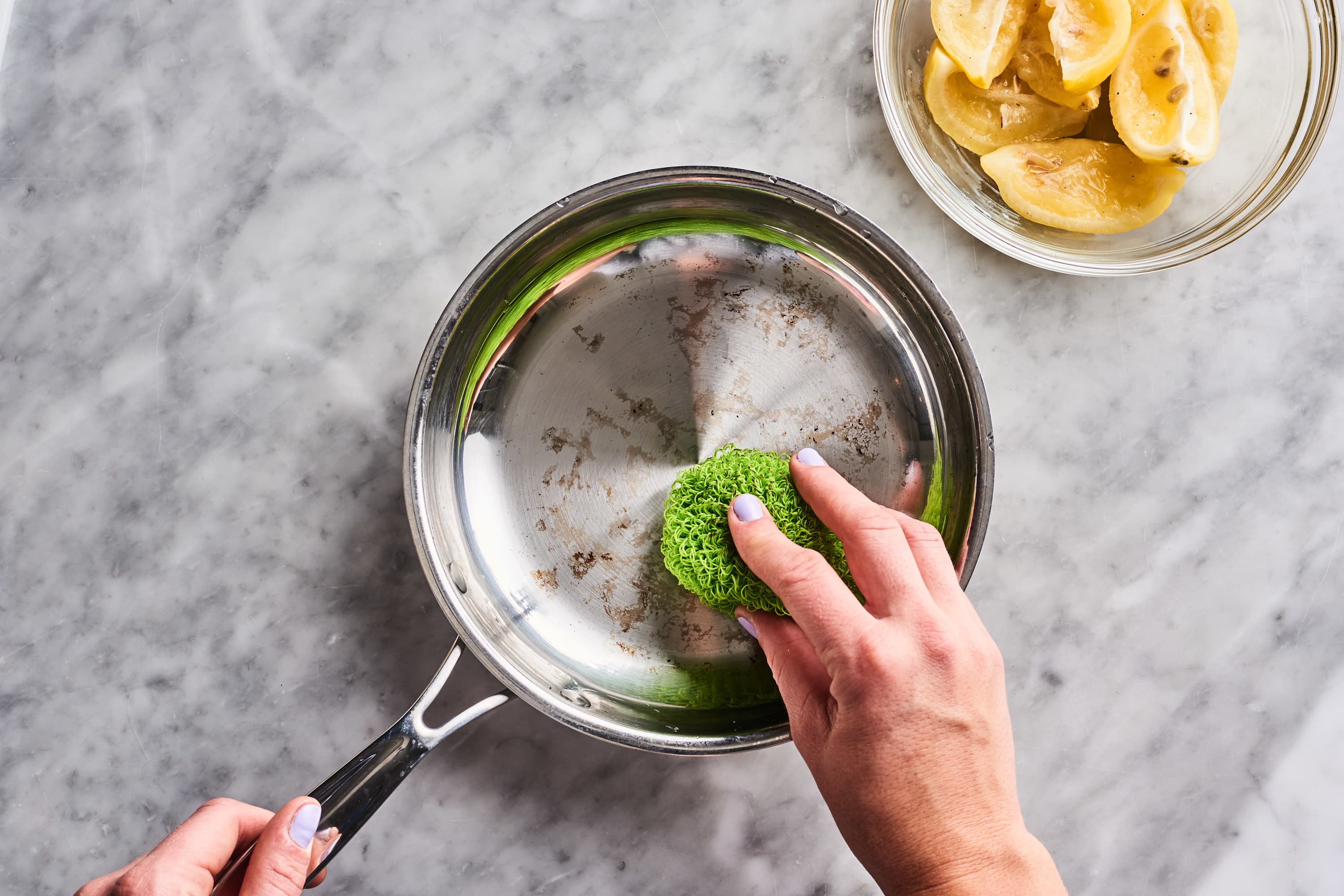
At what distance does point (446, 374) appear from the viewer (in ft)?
3.10

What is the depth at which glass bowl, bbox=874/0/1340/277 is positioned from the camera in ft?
3.26

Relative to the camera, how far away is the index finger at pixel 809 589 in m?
0.74

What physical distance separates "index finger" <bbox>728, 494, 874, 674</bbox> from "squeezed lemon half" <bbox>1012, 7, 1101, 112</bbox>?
2.01 ft

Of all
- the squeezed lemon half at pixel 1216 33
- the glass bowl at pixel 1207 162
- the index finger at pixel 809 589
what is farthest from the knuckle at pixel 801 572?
the squeezed lemon half at pixel 1216 33

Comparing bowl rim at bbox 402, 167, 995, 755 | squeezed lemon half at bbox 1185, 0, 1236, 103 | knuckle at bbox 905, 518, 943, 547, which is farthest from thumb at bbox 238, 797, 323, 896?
squeezed lemon half at bbox 1185, 0, 1236, 103

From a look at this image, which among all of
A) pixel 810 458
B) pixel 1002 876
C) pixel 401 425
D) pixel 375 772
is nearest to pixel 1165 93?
pixel 810 458

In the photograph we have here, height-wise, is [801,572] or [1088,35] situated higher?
[1088,35]

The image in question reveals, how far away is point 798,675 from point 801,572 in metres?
0.13

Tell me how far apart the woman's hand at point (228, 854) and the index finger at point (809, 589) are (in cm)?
51

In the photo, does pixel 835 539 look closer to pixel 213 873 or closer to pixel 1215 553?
pixel 1215 553

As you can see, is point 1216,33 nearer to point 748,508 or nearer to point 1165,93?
point 1165,93

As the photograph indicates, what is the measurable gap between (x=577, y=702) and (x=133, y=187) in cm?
87

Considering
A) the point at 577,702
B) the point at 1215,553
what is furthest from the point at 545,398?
the point at 1215,553

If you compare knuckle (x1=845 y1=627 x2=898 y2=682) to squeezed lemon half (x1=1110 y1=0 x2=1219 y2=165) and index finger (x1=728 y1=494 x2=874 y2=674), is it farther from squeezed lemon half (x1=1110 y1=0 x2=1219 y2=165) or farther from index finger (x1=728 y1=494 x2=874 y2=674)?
squeezed lemon half (x1=1110 y1=0 x2=1219 y2=165)
